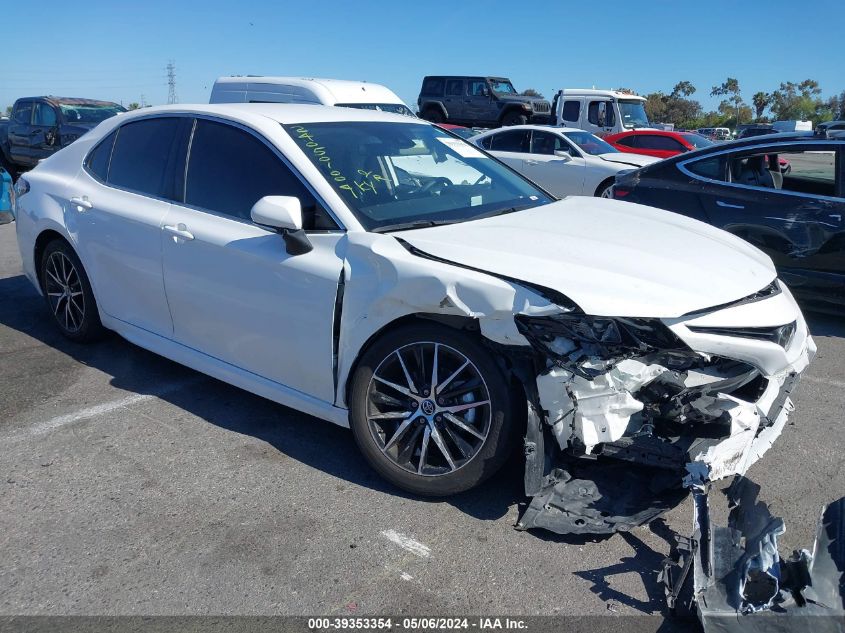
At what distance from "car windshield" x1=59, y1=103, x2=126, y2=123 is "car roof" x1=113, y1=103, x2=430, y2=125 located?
42.9 feet

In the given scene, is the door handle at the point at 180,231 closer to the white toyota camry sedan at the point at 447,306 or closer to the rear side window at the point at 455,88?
the white toyota camry sedan at the point at 447,306

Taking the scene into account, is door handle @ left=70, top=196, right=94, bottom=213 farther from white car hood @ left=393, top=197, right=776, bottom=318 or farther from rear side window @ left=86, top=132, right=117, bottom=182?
white car hood @ left=393, top=197, right=776, bottom=318

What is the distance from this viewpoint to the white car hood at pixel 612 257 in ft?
9.62

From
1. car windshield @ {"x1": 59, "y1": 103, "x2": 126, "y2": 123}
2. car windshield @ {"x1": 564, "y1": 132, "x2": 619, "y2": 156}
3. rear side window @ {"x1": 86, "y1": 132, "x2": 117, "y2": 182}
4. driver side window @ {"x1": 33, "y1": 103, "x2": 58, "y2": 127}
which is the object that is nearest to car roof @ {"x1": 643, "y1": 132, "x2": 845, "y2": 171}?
rear side window @ {"x1": 86, "y1": 132, "x2": 117, "y2": 182}

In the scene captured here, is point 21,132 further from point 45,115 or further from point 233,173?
point 233,173

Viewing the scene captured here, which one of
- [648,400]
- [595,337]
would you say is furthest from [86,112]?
[648,400]

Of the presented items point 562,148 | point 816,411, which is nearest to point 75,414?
point 816,411

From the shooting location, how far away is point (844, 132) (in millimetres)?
6254

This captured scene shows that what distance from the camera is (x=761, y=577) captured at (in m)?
2.43

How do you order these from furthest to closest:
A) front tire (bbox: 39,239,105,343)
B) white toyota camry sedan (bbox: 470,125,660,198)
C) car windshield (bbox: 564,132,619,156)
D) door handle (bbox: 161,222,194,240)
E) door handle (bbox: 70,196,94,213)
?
car windshield (bbox: 564,132,619,156), white toyota camry sedan (bbox: 470,125,660,198), front tire (bbox: 39,239,105,343), door handle (bbox: 70,196,94,213), door handle (bbox: 161,222,194,240)

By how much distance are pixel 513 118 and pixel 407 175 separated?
20.9m

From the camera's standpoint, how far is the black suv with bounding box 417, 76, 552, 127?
2383 cm

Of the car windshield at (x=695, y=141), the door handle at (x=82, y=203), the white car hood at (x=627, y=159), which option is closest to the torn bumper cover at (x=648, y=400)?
the door handle at (x=82, y=203)

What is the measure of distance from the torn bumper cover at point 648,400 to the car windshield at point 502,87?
22.2 metres
